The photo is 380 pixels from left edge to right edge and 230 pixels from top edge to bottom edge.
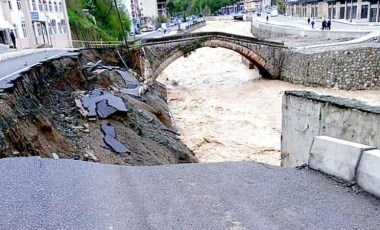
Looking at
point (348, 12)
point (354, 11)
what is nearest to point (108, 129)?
point (354, 11)

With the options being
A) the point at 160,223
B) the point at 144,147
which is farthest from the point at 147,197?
the point at 144,147

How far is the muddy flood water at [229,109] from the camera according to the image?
46.4 feet

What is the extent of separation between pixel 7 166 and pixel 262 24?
144ft

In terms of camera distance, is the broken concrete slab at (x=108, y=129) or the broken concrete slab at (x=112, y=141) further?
the broken concrete slab at (x=108, y=129)

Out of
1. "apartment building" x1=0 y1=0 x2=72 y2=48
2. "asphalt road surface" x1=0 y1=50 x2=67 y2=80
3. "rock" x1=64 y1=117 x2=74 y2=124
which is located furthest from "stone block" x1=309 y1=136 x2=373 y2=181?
"apartment building" x1=0 y1=0 x2=72 y2=48

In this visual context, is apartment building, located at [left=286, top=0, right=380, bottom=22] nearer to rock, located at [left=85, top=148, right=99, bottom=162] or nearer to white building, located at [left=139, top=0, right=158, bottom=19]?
rock, located at [left=85, top=148, right=99, bottom=162]

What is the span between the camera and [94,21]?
41500 mm

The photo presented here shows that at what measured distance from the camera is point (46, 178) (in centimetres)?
407

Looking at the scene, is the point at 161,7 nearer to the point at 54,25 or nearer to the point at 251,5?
the point at 251,5

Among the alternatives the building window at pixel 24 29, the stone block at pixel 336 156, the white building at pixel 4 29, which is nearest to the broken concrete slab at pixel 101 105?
the stone block at pixel 336 156

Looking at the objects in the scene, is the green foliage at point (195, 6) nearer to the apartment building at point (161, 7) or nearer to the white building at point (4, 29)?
the apartment building at point (161, 7)

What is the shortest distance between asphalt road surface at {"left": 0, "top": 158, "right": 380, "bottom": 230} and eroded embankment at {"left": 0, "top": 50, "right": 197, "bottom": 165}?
190 cm

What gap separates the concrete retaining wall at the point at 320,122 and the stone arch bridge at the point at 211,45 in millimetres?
18610

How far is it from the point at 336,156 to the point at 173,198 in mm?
1901
